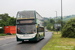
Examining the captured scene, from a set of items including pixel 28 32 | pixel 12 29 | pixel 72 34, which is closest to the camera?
pixel 28 32

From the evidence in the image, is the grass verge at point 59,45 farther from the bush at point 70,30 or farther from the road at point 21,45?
the bush at point 70,30

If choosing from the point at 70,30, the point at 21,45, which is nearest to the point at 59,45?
the point at 21,45

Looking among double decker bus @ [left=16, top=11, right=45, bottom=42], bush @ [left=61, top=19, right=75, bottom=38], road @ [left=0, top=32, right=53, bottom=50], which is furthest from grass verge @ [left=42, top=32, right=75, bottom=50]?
bush @ [left=61, top=19, right=75, bottom=38]

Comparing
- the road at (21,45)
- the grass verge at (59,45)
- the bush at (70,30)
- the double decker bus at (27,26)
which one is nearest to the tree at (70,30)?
the bush at (70,30)

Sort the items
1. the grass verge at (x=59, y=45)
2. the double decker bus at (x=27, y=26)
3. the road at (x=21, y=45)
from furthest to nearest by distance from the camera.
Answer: the double decker bus at (x=27, y=26) < the road at (x=21, y=45) < the grass verge at (x=59, y=45)

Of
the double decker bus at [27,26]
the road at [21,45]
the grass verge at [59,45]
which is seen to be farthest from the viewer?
the double decker bus at [27,26]

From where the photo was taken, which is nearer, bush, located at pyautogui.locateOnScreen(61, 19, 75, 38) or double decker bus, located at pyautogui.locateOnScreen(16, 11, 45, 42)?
double decker bus, located at pyautogui.locateOnScreen(16, 11, 45, 42)

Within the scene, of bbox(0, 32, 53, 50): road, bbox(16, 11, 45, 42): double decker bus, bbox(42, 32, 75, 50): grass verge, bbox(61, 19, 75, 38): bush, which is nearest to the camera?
bbox(42, 32, 75, 50): grass verge

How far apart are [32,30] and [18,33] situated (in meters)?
1.76

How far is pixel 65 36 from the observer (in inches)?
1057

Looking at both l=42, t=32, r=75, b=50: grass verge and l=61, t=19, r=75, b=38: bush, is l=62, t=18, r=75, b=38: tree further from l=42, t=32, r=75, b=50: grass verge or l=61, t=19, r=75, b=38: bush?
l=42, t=32, r=75, b=50: grass verge

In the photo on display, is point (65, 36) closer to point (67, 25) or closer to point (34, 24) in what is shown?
point (67, 25)

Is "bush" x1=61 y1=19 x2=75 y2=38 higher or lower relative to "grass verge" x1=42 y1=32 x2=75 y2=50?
higher

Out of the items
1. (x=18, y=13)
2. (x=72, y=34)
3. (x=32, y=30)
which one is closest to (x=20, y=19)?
(x=18, y=13)
